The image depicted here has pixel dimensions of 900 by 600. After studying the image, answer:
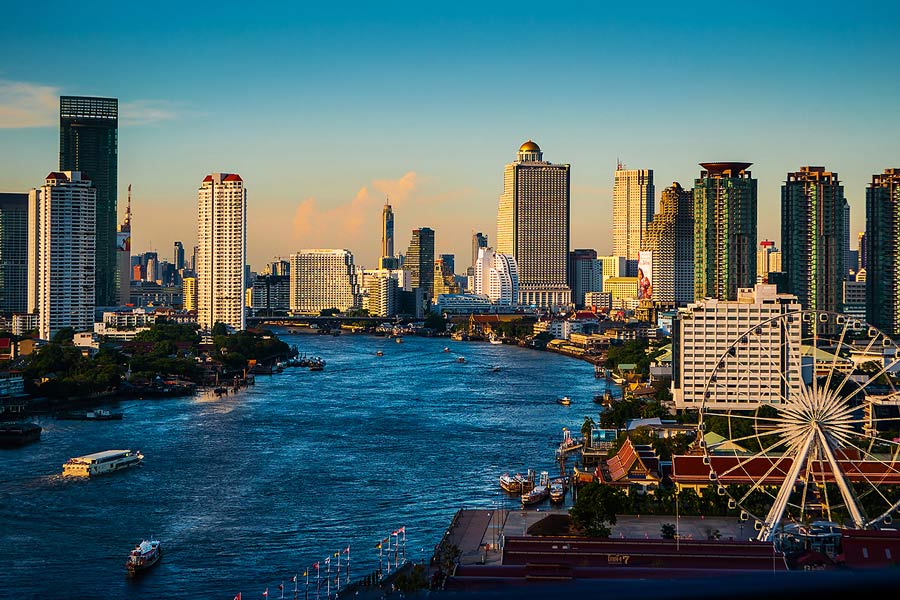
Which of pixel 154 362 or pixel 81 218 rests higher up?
pixel 81 218

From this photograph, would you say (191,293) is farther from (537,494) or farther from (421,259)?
(537,494)

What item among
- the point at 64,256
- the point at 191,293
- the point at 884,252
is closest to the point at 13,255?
the point at 191,293

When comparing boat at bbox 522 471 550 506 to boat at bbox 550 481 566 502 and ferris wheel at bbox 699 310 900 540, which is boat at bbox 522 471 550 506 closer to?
boat at bbox 550 481 566 502

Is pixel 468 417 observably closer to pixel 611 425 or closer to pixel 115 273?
pixel 611 425

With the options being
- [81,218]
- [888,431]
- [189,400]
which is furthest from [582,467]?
[81,218]

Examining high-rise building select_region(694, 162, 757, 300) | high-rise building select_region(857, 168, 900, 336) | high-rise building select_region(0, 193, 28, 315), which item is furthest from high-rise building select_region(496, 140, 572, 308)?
→ high-rise building select_region(694, 162, 757, 300)
